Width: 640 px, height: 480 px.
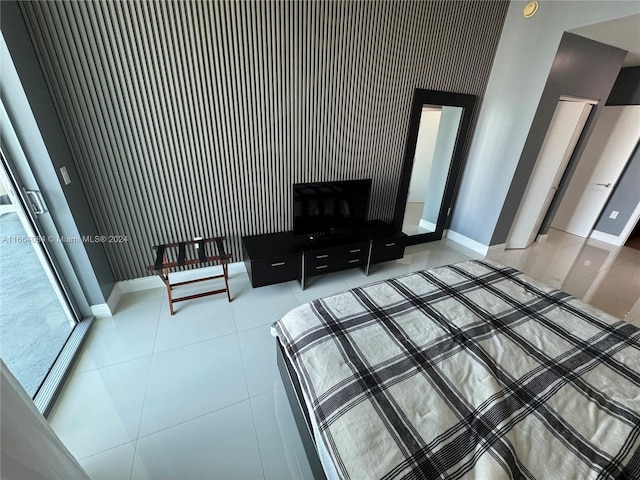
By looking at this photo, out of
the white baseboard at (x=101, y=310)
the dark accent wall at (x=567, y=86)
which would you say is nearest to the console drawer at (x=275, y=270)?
the white baseboard at (x=101, y=310)

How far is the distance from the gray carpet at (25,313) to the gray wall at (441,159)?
4.19 metres

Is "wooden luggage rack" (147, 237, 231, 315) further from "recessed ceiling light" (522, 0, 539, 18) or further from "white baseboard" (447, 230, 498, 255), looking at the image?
"recessed ceiling light" (522, 0, 539, 18)

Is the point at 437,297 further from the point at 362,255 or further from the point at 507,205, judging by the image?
the point at 507,205

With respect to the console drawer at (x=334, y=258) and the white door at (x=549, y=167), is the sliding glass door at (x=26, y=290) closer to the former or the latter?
the console drawer at (x=334, y=258)

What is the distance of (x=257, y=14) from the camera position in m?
2.17

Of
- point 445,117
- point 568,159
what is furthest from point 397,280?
point 568,159

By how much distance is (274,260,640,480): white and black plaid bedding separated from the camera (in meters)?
0.86

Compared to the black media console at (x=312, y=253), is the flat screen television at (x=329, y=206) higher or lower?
higher

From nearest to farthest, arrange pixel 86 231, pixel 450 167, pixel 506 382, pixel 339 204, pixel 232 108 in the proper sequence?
pixel 506 382, pixel 86 231, pixel 232 108, pixel 339 204, pixel 450 167

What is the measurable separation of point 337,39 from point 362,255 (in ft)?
7.02

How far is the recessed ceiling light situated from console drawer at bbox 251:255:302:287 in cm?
363

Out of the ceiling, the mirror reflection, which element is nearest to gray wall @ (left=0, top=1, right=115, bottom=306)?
the mirror reflection

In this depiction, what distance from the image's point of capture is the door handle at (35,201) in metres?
1.76

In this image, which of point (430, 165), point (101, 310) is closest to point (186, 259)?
point (101, 310)
